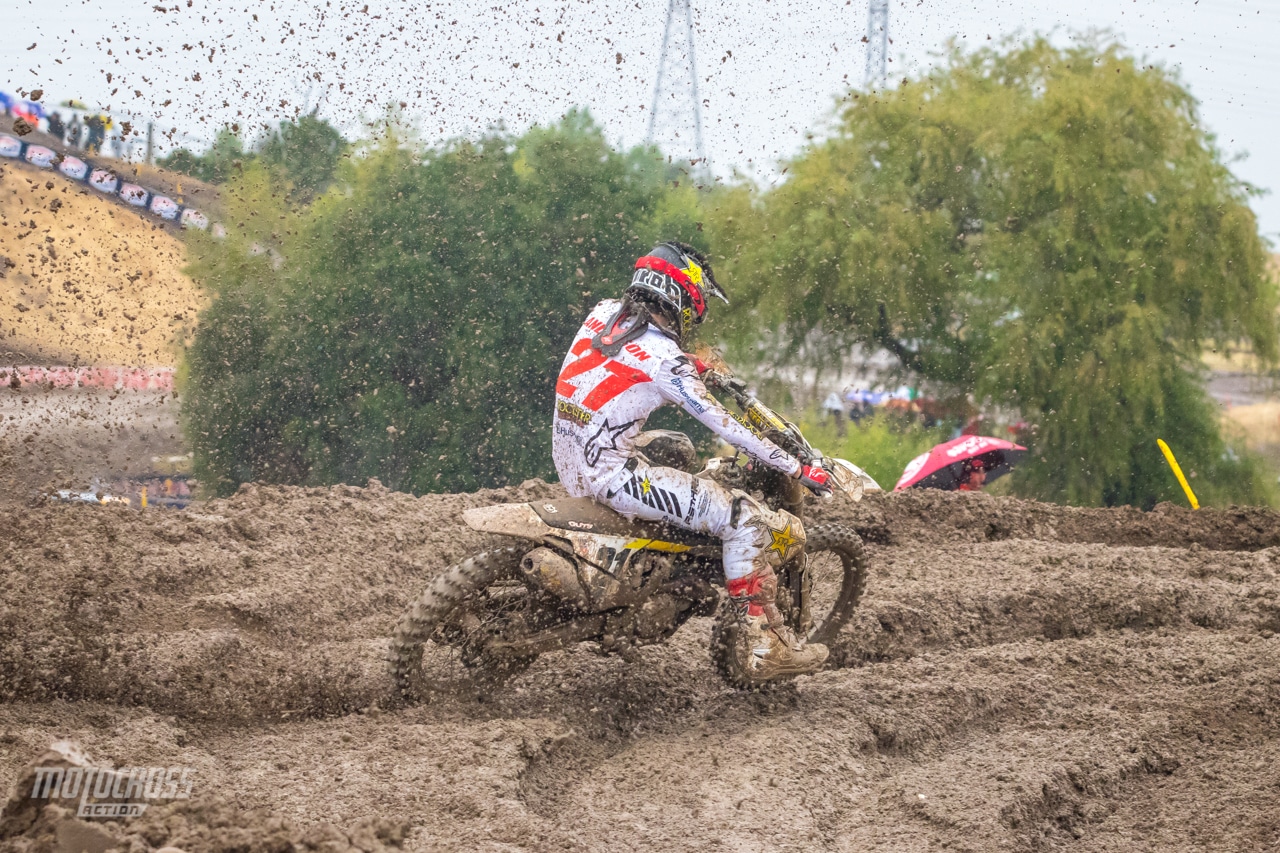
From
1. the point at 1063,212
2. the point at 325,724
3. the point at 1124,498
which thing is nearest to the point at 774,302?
the point at 1063,212

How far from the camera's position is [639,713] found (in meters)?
5.62

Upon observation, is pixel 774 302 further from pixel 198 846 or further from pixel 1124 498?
pixel 198 846

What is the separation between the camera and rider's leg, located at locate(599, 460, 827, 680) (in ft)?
17.6

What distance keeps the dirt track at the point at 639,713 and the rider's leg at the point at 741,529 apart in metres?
0.35

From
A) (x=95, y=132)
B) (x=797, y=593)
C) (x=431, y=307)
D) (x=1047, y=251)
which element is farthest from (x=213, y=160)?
(x=1047, y=251)

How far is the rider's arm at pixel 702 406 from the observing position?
5227mm

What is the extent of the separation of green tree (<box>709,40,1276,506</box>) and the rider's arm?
41.5 ft

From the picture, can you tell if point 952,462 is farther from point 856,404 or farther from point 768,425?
point 768,425

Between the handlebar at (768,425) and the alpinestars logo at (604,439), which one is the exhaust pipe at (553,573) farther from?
the handlebar at (768,425)

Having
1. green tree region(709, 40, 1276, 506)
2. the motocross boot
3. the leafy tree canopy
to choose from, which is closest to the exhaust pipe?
the motocross boot

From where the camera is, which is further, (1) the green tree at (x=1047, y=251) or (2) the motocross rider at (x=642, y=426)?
(1) the green tree at (x=1047, y=251)

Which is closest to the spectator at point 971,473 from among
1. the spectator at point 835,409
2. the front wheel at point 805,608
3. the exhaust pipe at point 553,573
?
the spectator at point 835,409

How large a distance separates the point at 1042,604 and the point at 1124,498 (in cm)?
1155

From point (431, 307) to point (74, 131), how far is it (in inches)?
230
